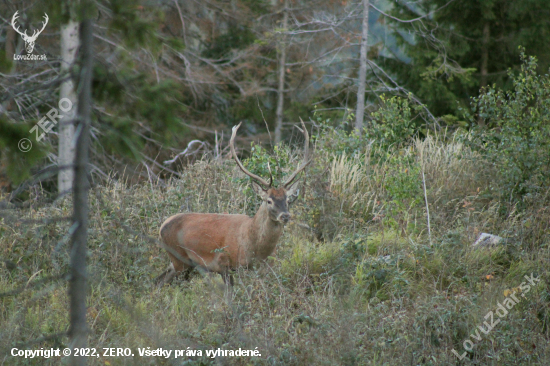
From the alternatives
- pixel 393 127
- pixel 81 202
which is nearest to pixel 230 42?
pixel 393 127

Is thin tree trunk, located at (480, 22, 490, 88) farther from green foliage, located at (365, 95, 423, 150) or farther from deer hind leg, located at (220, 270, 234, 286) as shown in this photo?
deer hind leg, located at (220, 270, 234, 286)

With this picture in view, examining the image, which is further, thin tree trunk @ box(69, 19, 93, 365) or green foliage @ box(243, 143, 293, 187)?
green foliage @ box(243, 143, 293, 187)

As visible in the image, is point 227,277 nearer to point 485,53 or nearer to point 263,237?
point 263,237

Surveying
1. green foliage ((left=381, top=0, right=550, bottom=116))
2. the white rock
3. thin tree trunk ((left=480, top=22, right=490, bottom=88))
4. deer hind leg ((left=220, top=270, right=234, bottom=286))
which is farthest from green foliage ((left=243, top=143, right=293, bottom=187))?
thin tree trunk ((left=480, top=22, right=490, bottom=88))

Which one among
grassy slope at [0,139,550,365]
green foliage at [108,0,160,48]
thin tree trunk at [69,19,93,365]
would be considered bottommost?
grassy slope at [0,139,550,365]

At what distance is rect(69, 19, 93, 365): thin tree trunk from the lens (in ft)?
8.93

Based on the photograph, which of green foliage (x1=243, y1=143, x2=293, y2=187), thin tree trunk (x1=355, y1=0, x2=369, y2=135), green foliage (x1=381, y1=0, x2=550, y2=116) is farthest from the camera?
green foliage (x1=381, y1=0, x2=550, y2=116)

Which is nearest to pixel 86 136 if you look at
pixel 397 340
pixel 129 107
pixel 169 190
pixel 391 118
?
pixel 129 107

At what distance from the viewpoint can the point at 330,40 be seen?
1958 centimetres

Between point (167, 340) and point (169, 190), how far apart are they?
3929 mm

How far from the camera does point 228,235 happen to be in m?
6.73

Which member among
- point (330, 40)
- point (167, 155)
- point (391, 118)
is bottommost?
point (167, 155)

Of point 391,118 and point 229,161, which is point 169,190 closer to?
point 229,161

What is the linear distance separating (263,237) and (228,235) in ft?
1.54
